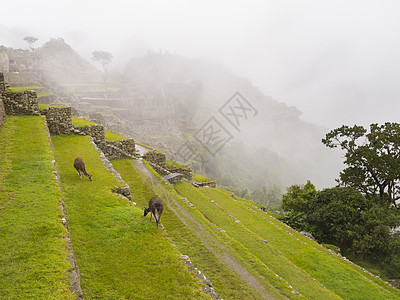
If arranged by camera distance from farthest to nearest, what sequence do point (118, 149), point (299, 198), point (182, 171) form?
point (299, 198) → point (182, 171) → point (118, 149)

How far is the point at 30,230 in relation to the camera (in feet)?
25.7

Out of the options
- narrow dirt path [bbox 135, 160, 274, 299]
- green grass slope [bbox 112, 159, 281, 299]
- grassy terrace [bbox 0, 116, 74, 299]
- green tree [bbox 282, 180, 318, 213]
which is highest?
green tree [bbox 282, 180, 318, 213]

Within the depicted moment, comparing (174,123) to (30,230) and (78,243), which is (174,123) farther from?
(30,230)

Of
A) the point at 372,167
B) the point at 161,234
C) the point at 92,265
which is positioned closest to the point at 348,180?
the point at 372,167

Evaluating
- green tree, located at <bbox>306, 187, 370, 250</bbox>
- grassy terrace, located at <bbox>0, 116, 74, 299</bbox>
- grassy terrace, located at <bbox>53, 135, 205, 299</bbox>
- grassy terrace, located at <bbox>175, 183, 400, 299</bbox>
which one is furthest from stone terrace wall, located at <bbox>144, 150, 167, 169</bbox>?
green tree, located at <bbox>306, 187, 370, 250</bbox>

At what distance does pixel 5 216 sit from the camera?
8.37 meters

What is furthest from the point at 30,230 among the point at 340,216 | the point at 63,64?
the point at 63,64

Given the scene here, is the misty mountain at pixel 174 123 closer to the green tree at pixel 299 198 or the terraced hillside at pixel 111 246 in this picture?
the green tree at pixel 299 198

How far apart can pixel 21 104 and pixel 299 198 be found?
1430 inches

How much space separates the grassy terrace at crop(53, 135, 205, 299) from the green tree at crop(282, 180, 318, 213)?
31800 millimetres

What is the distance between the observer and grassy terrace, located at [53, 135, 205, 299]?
7.56 metres

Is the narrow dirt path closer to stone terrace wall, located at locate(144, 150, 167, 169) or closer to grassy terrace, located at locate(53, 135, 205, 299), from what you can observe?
grassy terrace, located at locate(53, 135, 205, 299)

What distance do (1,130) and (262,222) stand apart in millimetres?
21371

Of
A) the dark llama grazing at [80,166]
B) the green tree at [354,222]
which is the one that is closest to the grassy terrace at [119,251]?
the dark llama grazing at [80,166]
